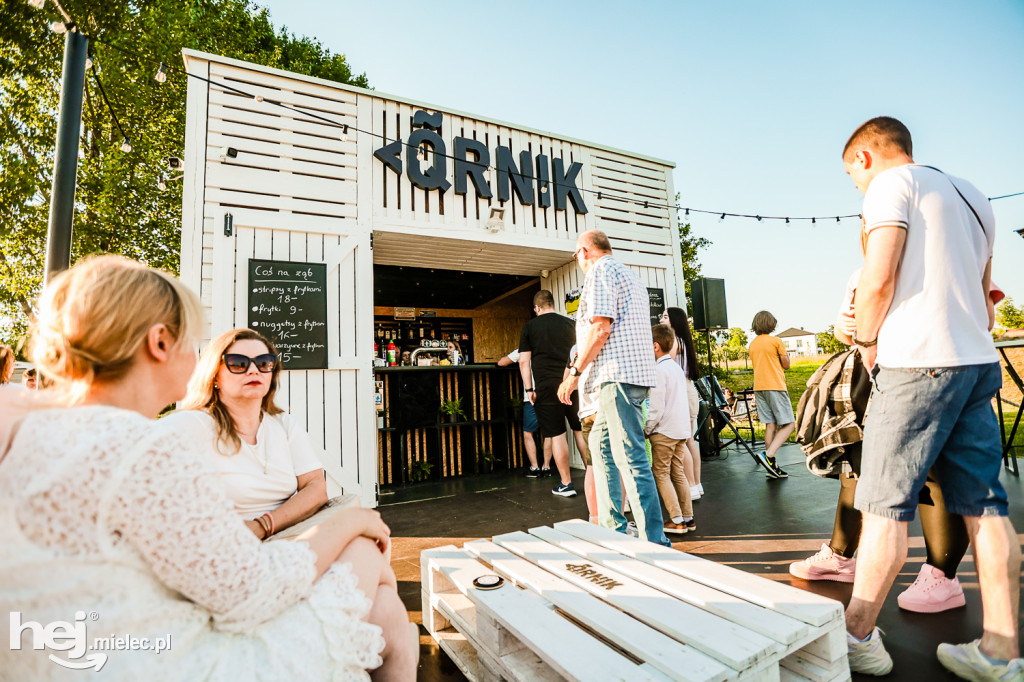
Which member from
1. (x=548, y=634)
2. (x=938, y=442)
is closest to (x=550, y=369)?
(x=938, y=442)

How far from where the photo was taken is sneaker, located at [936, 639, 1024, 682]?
137cm

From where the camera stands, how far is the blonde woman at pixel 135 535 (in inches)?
27.2

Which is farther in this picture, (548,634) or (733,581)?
(733,581)

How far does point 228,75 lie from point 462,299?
5.46m

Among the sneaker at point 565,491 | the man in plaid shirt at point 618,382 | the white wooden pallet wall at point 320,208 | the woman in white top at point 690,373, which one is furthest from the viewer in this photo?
the sneaker at point 565,491

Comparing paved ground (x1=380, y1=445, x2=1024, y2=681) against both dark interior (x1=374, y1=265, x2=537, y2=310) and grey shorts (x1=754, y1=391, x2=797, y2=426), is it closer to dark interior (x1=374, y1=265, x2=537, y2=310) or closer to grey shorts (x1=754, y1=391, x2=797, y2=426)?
grey shorts (x1=754, y1=391, x2=797, y2=426)

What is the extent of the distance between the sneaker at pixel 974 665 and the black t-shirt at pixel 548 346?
10.4 ft

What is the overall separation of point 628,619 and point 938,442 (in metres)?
1.08

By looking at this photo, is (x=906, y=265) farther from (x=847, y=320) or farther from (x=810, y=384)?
(x=810, y=384)

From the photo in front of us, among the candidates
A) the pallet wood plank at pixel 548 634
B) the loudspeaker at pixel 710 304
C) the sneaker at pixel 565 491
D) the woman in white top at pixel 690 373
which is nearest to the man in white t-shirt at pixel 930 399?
the pallet wood plank at pixel 548 634

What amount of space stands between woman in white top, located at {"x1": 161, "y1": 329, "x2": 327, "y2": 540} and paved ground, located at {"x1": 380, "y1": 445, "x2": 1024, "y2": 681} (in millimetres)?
784

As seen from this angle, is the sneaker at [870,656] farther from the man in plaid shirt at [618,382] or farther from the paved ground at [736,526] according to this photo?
the man in plaid shirt at [618,382]

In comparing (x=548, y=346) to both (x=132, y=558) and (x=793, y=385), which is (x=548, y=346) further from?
(x=793, y=385)

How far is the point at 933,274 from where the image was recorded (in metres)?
1.50
